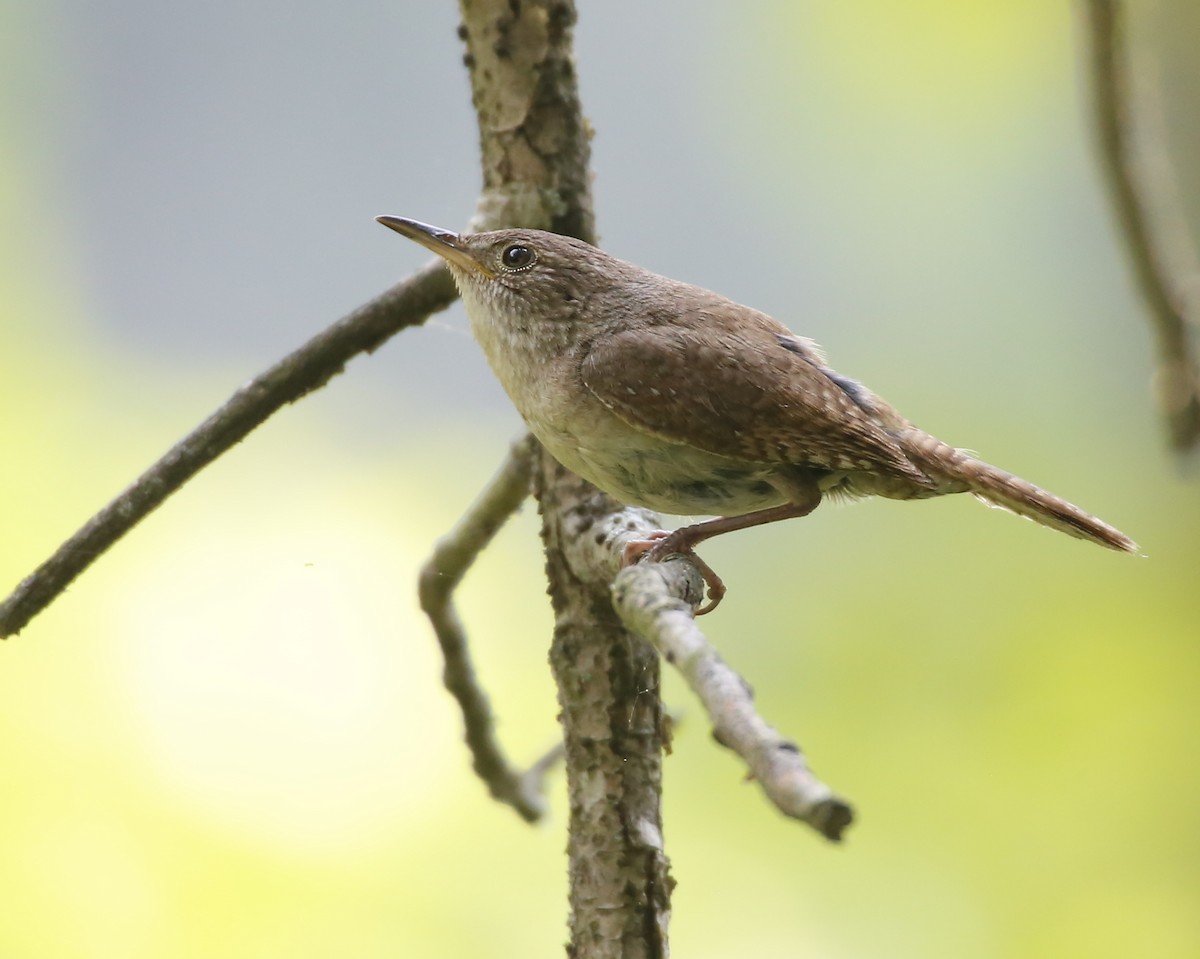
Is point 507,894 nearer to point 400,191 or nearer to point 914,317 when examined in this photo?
point 400,191

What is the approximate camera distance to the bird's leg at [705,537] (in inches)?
95.1

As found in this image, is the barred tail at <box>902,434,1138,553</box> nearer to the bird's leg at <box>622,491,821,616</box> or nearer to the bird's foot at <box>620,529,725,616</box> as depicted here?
the bird's leg at <box>622,491,821,616</box>

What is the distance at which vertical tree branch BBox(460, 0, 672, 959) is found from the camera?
242 cm

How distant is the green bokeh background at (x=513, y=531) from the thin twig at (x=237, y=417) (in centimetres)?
57

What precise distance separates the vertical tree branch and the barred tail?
0.73 metres

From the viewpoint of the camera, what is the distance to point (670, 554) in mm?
2412

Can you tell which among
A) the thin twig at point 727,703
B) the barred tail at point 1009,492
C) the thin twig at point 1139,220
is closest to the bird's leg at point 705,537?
the barred tail at point 1009,492

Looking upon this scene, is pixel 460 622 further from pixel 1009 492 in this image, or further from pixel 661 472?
pixel 1009 492

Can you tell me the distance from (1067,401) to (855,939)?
9.87 ft

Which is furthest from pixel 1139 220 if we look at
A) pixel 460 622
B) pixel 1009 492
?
pixel 460 622

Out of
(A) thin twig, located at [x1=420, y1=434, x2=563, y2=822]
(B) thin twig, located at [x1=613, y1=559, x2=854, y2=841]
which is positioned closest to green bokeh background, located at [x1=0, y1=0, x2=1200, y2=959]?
(A) thin twig, located at [x1=420, y1=434, x2=563, y2=822]

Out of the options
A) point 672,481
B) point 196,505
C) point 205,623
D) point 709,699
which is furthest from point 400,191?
point 709,699

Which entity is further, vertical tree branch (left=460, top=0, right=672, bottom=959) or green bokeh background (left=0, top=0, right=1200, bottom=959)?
green bokeh background (left=0, top=0, right=1200, bottom=959)

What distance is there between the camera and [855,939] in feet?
14.4
